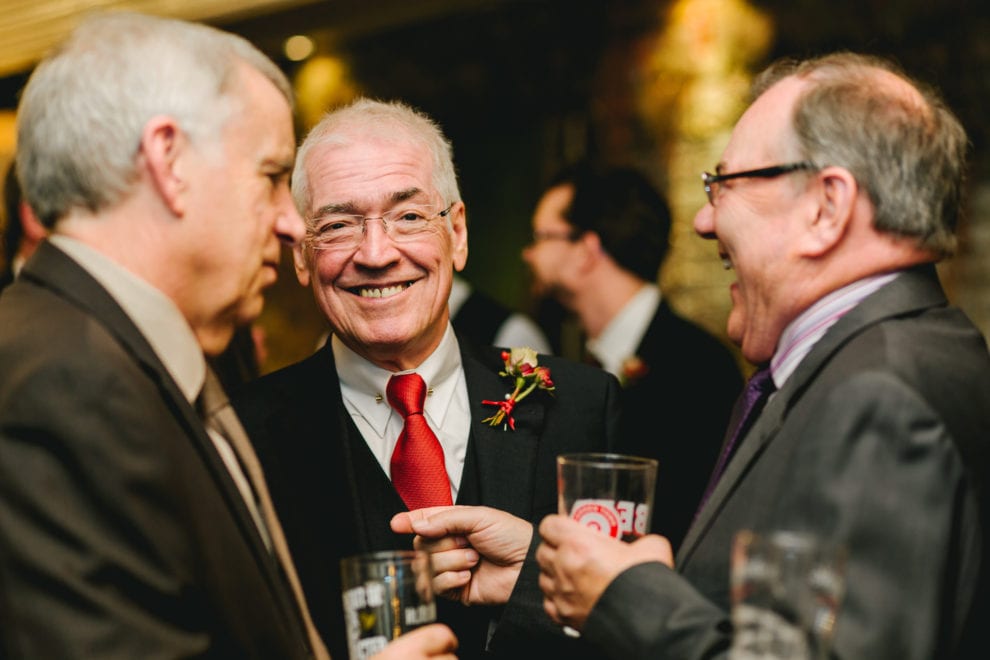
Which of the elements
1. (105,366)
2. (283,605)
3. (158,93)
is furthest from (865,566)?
(158,93)

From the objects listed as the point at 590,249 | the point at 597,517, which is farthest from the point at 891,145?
the point at 590,249

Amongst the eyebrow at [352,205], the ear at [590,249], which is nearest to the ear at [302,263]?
the eyebrow at [352,205]

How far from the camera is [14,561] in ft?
4.55

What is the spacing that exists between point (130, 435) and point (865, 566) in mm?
1052

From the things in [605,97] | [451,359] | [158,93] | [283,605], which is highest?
[605,97]

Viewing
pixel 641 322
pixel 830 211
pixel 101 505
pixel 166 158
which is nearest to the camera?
pixel 101 505

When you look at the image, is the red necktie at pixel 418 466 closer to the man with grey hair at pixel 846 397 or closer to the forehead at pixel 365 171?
the forehead at pixel 365 171

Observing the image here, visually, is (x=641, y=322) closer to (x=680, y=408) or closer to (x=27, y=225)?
(x=680, y=408)

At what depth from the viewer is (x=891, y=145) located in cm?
183

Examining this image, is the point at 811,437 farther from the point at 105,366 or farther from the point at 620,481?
the point at 105,366

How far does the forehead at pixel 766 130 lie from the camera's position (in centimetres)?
197

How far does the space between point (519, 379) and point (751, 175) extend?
0.90 meters

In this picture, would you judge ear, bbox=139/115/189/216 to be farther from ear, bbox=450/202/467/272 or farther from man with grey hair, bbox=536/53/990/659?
ear, bbox=450/202/467/272

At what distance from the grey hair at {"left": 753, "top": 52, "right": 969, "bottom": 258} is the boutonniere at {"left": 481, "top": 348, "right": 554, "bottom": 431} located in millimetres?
1006
